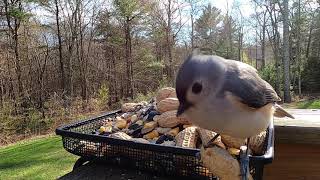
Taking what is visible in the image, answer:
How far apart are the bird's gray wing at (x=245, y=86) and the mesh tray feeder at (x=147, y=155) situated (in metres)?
0.16

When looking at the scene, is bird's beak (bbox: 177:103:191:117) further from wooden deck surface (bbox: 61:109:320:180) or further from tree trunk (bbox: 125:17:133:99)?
tree trunk (bbox: 125:17:133:99)

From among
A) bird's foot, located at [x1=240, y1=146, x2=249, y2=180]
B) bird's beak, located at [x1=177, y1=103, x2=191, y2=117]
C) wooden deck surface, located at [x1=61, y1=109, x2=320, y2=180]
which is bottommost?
wooden deck surface, located at [x1=61, y1=109, x2=320, y2=180]

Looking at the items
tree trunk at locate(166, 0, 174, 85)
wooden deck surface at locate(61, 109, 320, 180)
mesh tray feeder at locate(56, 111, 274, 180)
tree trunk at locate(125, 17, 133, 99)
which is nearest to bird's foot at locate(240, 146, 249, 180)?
mesh tray feeder at locate(56, 111, 274, 180)

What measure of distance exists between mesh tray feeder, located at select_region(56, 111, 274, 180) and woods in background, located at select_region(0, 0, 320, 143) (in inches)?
388

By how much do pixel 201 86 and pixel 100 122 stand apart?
1.20 meters

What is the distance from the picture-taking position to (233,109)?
88 cm

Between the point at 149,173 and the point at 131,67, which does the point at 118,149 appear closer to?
the point at 149,173

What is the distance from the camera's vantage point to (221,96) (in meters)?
0.85

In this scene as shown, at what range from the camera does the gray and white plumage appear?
Answer: 2.55 ft

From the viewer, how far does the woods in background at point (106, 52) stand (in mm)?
12617

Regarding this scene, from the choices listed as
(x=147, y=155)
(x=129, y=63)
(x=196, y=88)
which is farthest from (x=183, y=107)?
(x=129, y=63)

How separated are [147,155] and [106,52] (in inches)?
665

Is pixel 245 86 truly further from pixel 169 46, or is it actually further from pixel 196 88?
pixel 169 46

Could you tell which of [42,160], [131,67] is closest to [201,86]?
[42,160]
